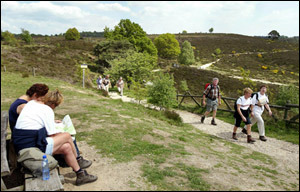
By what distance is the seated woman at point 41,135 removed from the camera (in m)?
3.00

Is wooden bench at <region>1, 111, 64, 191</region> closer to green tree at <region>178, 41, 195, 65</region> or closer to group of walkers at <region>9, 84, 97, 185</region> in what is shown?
group of walkers at <region>9, 84, 97, 185</region>

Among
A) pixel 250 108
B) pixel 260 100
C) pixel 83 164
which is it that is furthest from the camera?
pixel 250 108

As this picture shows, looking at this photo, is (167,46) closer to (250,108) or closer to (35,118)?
(250,108)

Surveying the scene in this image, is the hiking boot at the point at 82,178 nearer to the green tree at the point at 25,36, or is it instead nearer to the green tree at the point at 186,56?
the green tree at the point at 186,56

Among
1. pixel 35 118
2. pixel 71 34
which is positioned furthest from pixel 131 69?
pixel 71 34

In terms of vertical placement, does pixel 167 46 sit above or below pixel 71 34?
below

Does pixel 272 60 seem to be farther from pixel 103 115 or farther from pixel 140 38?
pixel 103 115

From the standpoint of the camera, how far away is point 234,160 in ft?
17.0

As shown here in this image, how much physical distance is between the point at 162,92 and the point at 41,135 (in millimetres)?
8949

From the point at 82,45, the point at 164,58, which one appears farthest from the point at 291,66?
the point at 82,45

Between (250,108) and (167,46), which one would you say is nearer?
(250,108)

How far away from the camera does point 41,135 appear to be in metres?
3.04

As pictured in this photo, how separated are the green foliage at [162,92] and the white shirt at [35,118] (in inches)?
342

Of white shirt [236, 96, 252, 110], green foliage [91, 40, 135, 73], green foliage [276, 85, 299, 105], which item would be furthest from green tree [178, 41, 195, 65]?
white shirt [236, 96, 252, 110]
